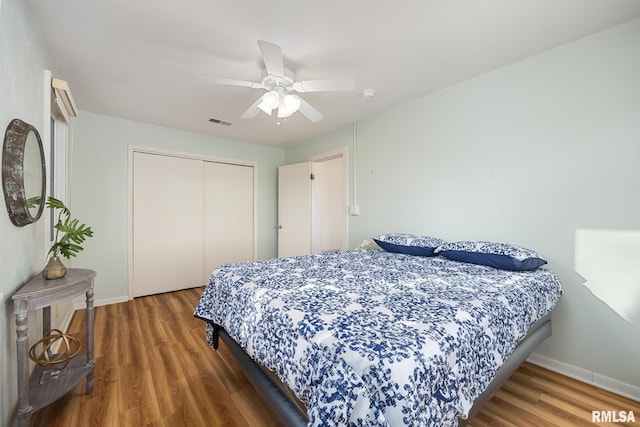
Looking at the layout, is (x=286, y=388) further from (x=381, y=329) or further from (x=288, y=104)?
(x=288, y=104)

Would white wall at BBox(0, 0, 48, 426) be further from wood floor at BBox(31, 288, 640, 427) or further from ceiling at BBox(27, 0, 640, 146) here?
wood floor at BBox(31, 288, 640, 427)

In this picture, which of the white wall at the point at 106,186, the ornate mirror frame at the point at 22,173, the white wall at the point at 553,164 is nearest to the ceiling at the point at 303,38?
the white wall at the point at 553,164

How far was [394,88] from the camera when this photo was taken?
253 centimetres

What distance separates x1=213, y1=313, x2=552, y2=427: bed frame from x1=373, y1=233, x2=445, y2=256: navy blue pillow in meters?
0.87

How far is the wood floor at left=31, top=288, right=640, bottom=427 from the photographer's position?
146 centimetres

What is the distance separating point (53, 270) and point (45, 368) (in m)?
0.64

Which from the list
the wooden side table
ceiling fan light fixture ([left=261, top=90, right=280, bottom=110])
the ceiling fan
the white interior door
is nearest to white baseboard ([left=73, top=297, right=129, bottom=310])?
the wooden side table

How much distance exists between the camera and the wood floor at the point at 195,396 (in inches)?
57.4

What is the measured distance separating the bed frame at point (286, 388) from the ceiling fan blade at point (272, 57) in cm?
177

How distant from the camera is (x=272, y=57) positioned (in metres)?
1.66

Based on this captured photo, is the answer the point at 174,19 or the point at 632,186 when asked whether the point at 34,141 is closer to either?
the point at 174,19

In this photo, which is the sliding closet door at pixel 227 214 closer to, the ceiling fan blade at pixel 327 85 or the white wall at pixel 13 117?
the white wall at pixel 13 117

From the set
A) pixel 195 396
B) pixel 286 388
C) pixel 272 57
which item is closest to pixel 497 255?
pixel 286 388

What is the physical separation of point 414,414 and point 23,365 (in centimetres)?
171
